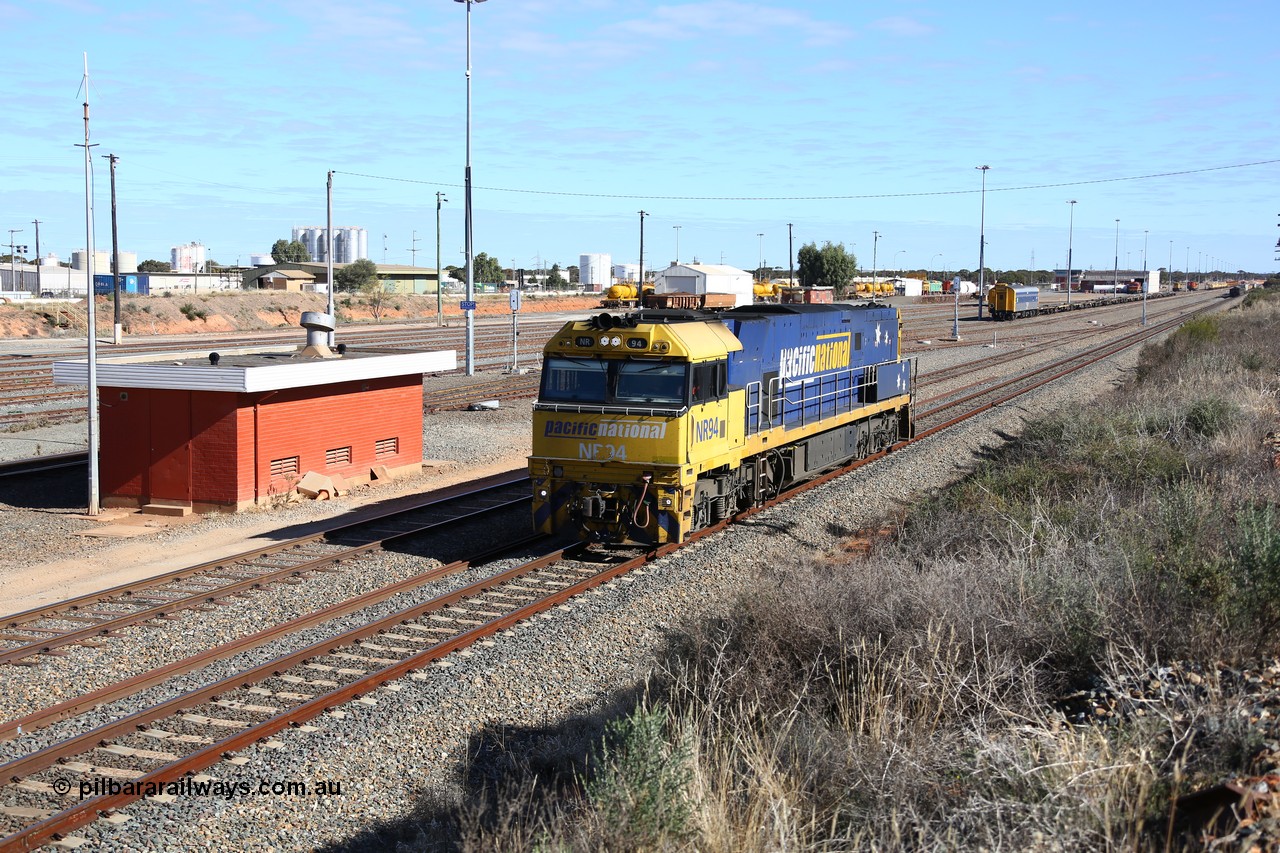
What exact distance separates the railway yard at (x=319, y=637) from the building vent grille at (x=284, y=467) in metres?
0.75

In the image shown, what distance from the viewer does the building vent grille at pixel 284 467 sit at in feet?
65.2

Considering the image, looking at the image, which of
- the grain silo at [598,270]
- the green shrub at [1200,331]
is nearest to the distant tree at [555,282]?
the grain silo at [598,270]

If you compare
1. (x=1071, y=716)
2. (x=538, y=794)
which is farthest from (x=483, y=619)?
(x=1071, y=716)

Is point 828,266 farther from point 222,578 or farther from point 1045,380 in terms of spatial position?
point 222,578

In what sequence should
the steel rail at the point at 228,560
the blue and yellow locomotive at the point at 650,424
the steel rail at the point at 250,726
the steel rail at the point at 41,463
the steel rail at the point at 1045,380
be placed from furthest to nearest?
the steel rail at the point at 1045,380
the steel rail at the point at 41,463
the blue and yellow locomotive at the point at 650,424
the steel rail at the point at 228,560
the steel rail at the point at 250,726

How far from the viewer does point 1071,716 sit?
7.60 metres

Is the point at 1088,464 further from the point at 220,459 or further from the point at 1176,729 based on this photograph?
the point at 220,459

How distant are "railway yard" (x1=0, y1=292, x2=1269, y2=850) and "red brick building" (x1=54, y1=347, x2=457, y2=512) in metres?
0.72

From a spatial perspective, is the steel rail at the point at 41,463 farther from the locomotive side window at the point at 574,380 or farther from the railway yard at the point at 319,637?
the locomotive side window at the point at 574,380

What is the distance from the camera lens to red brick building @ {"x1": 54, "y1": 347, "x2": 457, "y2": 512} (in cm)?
1894

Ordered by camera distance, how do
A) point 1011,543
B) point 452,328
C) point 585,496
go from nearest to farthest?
1. point 1011,543
2. point 585,496
3. point 452,328

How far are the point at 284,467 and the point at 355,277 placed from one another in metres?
90.2

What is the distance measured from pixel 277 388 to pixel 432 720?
10.9 meters

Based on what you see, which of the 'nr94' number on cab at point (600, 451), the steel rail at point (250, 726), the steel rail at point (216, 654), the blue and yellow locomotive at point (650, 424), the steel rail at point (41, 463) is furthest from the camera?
the steel rail at point (41, 463)
